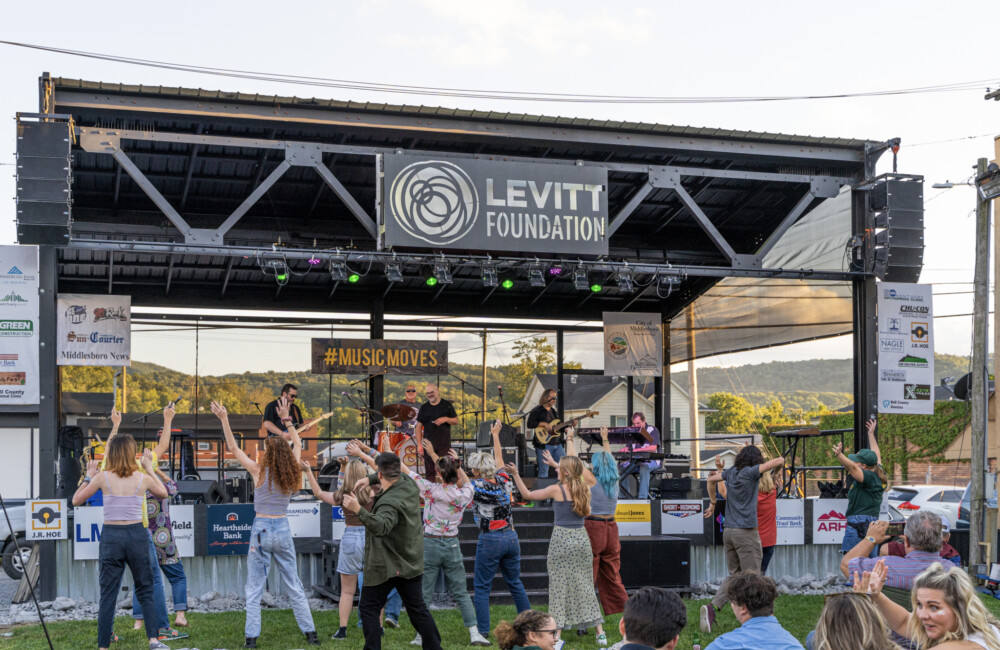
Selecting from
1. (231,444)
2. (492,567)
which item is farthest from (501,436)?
(231,444)

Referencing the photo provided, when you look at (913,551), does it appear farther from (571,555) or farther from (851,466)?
(851,466)

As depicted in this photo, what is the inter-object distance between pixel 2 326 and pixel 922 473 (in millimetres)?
30754

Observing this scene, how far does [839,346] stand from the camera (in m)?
14.5

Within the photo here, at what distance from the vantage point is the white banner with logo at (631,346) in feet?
60.3

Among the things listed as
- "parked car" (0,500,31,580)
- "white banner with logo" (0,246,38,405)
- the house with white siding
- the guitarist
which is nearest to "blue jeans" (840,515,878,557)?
the guitarist

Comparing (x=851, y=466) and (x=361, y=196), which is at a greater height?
(x=361, y=196)

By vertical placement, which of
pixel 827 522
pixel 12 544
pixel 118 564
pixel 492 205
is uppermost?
pixel 492 205

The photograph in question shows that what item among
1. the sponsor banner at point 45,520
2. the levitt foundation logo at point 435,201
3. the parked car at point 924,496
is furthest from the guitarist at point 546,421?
the parked car at point 924,496

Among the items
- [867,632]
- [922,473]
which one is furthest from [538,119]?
[922,473]

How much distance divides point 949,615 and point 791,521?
899 centimetres

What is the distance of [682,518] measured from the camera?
481 inches

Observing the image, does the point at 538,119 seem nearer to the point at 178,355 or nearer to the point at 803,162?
the point at 803,162

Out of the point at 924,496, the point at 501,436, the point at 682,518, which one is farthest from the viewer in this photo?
the point at 924,496

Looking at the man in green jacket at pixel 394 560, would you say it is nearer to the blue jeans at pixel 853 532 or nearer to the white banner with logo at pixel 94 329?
the blue jeans at pixel 853 532
